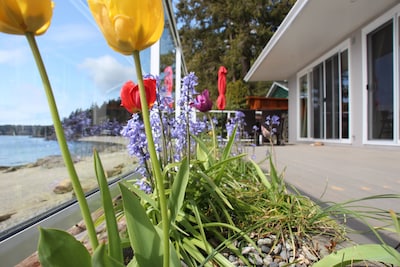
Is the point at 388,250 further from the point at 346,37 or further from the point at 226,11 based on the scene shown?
the point at 226,11

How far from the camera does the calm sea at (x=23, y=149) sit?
119 centimetres

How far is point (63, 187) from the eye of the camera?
5.19 ft

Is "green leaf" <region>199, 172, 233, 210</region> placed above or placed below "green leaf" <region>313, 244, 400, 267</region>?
above

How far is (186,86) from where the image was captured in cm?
159

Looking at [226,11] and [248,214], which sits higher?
[226,11]

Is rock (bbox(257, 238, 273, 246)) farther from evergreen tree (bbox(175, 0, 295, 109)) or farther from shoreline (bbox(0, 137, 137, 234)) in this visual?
evergreen tree (bbox(175, 0, 295, 109))

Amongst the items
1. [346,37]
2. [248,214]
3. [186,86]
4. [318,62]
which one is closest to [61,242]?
[248,214]

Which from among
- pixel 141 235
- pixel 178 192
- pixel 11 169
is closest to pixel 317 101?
pixel 11 169

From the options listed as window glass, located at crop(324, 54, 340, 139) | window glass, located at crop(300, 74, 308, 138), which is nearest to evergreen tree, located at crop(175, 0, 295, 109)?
window glass, located at crop(300, 74, 308, 138)

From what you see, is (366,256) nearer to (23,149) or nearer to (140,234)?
(140,234)

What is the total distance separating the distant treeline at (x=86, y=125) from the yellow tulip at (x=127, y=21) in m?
0.91

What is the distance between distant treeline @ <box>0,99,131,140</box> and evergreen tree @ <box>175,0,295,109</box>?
45.9 feet

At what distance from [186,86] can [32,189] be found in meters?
0.83

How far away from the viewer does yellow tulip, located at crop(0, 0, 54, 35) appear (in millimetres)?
453
